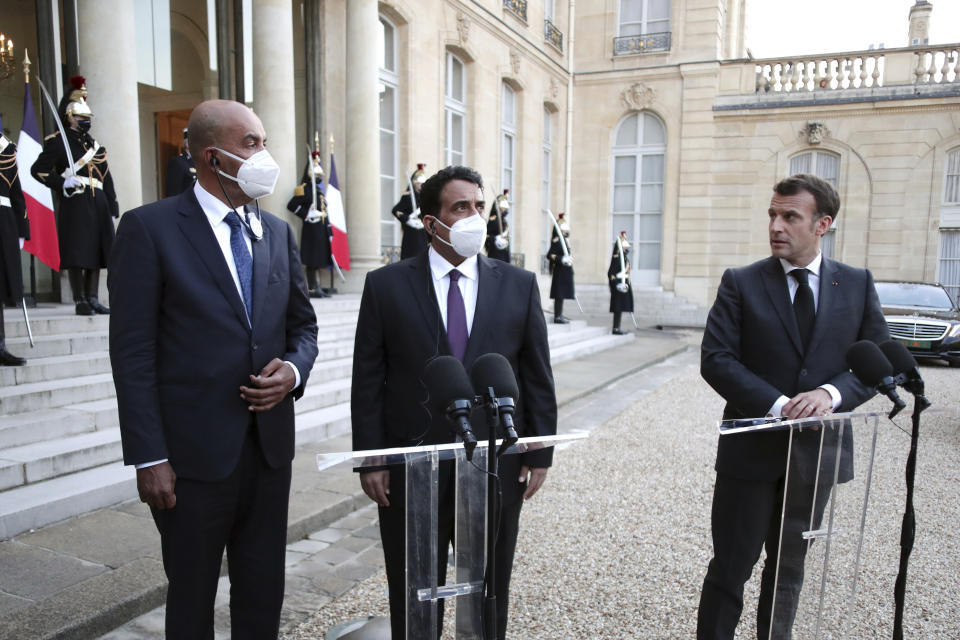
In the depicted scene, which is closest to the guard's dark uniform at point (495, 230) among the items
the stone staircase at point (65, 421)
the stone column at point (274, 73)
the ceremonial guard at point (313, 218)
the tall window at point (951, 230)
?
the ceremonial guard at point (313, 218)

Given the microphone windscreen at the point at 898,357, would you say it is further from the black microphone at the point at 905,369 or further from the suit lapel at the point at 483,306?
the suit lapel at the point at 483,306

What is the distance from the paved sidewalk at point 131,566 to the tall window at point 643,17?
18286 millimetres

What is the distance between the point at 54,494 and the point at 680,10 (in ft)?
64.5

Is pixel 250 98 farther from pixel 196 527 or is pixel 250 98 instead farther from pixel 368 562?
pixel 196 527

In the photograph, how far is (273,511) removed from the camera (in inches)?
88.3

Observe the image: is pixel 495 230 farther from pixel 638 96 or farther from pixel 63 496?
pixel 63 496

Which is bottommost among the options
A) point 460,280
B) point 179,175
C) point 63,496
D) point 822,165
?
point 63,496

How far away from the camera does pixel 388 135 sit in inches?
501

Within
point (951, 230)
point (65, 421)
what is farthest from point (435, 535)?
point (951, 230)

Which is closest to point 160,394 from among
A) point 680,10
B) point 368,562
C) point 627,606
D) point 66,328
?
point 368,562

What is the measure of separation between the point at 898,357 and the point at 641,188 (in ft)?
60.6

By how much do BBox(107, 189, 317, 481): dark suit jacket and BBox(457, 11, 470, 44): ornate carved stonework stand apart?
43.0 feet

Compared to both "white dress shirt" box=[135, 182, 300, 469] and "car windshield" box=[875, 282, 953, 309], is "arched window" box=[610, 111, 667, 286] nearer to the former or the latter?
"car windshield" box=[875, 282, 953, 309]

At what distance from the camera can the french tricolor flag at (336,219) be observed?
33.1ft
